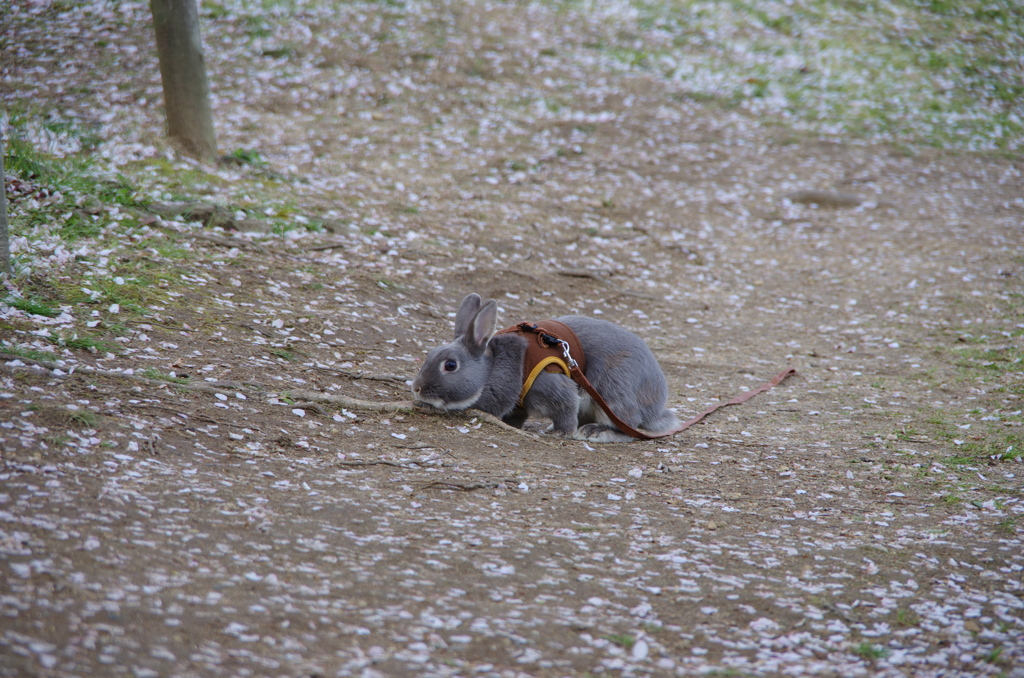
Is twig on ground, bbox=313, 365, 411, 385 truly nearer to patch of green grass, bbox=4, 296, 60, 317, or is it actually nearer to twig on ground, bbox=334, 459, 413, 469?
twig on ground, bbox=334, 459, 413, 469

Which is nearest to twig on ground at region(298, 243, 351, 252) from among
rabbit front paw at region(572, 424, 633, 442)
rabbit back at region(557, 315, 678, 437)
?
rabbit back at region(557, 315, 678, 437)

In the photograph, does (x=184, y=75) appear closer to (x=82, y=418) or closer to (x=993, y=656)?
(x=82, y=418)

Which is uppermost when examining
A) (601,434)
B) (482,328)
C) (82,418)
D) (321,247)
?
(321,247)

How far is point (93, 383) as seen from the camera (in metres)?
5.06

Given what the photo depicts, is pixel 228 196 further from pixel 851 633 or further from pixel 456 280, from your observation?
pixel 851 633

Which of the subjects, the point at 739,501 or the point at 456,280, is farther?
the point at 456,280

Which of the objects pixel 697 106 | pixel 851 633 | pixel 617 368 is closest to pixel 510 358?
pixel 617 368

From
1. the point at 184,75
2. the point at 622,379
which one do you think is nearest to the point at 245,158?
the point at 184,75

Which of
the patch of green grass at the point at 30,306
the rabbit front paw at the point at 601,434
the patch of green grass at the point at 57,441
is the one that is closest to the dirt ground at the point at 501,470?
the patch of green grass at the point at 57,441

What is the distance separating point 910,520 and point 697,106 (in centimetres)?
1435

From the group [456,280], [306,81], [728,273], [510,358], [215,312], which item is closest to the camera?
[510,358]

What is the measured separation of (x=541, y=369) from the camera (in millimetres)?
6035

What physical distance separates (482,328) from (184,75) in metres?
7.15

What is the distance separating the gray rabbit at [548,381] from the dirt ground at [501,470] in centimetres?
31
